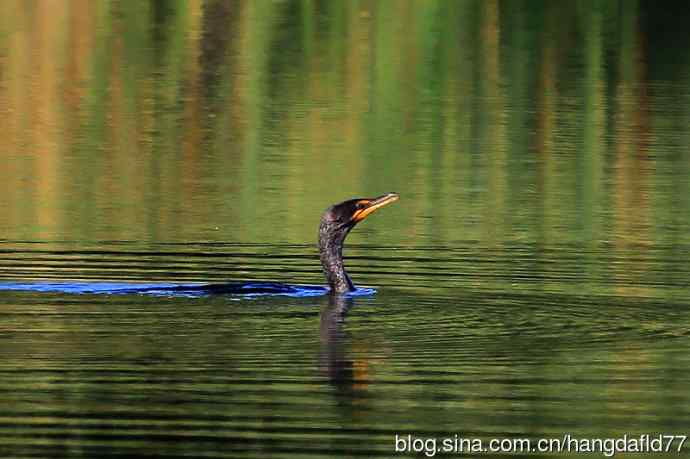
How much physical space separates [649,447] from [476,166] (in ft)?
47.7

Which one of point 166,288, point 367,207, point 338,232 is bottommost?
point 166,288

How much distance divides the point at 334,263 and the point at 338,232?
1.79 ft

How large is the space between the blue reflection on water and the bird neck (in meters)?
0.15

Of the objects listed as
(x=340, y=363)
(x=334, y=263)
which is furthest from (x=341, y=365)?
(x=334, y=263)

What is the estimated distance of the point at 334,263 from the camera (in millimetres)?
16156

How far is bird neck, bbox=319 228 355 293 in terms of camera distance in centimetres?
1597

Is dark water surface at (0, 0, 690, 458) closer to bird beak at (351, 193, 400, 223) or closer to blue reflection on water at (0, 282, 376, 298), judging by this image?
blue reflection on water at (0, 282, 376, 298)

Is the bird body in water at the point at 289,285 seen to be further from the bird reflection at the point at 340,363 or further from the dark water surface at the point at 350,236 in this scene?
the bird reflection at the point at 340,363

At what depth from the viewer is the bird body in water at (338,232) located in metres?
16.1

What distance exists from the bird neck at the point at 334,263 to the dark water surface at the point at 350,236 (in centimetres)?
32

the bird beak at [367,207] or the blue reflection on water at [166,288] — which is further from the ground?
the bird beak at [367,207]

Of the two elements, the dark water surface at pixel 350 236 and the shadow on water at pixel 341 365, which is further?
the shadow on water at pixel 341 365

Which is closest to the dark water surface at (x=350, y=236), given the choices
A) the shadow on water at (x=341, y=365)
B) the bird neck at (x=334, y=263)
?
the shadow on water at (x=341, y=365)

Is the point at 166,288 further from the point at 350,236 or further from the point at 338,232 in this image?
the point at 350,236
